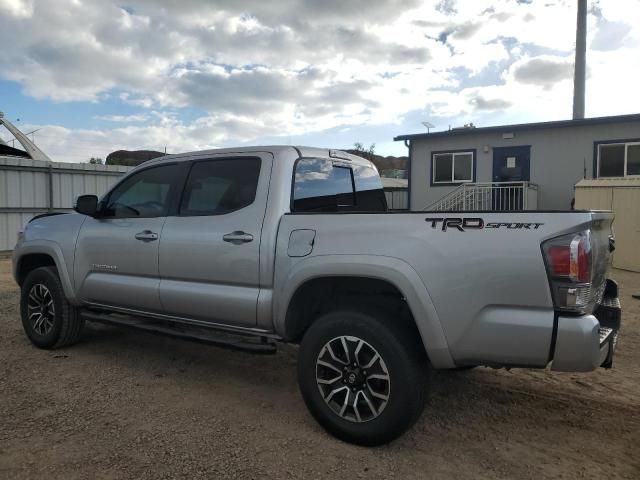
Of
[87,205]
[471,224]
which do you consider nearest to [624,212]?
[471,224]

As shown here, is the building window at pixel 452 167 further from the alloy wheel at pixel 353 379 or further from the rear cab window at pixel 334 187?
the alloy wheel at pixel 353 379

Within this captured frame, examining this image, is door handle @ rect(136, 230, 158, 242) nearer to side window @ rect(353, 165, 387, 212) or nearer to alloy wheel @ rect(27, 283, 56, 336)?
Result: alloy wheel @ rect(27, 283, 56, 336)

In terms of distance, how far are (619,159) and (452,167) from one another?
5068 millimetres

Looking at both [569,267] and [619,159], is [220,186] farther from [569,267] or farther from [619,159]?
[619,159]

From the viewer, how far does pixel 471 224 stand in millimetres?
2771

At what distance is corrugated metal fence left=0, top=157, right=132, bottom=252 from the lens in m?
14.3

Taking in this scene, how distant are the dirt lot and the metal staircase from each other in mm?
11798

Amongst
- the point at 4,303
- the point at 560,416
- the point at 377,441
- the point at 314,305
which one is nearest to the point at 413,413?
the point at 377,441

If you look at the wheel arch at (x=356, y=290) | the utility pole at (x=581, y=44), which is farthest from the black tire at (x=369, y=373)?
the utility pole at (x=581, y=44)

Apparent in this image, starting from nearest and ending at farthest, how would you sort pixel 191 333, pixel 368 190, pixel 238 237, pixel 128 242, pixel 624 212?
pixel 238 237 → pixel 191 333 → pixel 128 242 → pixel 368 190 → pixel 624 212

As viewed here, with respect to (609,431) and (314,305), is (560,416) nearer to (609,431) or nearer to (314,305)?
(609,431)

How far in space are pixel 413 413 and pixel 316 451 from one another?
0.65 meters

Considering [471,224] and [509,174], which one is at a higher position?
[509,174]

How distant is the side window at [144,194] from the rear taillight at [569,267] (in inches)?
117
